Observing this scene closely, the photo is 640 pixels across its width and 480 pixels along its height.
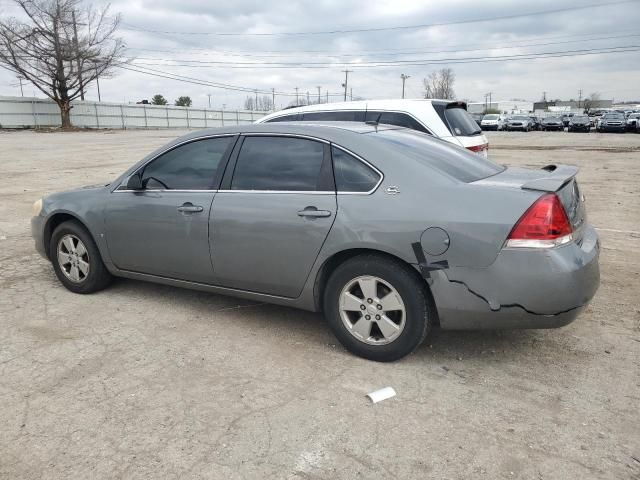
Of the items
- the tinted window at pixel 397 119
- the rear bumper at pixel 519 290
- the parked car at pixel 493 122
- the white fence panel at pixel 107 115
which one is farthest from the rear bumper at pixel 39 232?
the parked car at pixel 493 122

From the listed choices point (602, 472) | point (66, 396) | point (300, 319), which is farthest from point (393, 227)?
point (66, 396)

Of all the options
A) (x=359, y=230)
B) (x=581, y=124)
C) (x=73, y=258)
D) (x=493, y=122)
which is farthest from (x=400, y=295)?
(x=493, y=122)

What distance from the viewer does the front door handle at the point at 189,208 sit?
4059 millimetres

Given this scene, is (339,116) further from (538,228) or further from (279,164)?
(538,228)

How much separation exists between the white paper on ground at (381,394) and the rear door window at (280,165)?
135 centimetres

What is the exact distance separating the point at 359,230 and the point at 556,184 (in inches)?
48.6

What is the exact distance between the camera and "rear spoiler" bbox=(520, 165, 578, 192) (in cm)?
321

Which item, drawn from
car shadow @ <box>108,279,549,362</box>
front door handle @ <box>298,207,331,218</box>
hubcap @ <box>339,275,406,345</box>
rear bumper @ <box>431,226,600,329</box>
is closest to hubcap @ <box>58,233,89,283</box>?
car shadow @ <box>108,279,549,362</box>

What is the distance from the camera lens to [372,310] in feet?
11.2

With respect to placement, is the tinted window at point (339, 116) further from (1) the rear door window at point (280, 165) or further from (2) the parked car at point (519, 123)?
(2) the parked car at point (519, 123)

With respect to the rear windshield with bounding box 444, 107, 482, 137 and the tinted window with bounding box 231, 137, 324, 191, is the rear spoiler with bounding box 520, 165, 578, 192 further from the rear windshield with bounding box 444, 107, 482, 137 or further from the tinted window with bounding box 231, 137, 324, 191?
the rear windshield with bounding box 444, 107, 482, 137

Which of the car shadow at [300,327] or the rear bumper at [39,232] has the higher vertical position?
the rear bumper at [39,232]

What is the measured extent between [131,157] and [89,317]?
53.6 feet

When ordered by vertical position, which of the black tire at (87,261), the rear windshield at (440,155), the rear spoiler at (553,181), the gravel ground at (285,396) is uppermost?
the rear windshield at (440,155)
